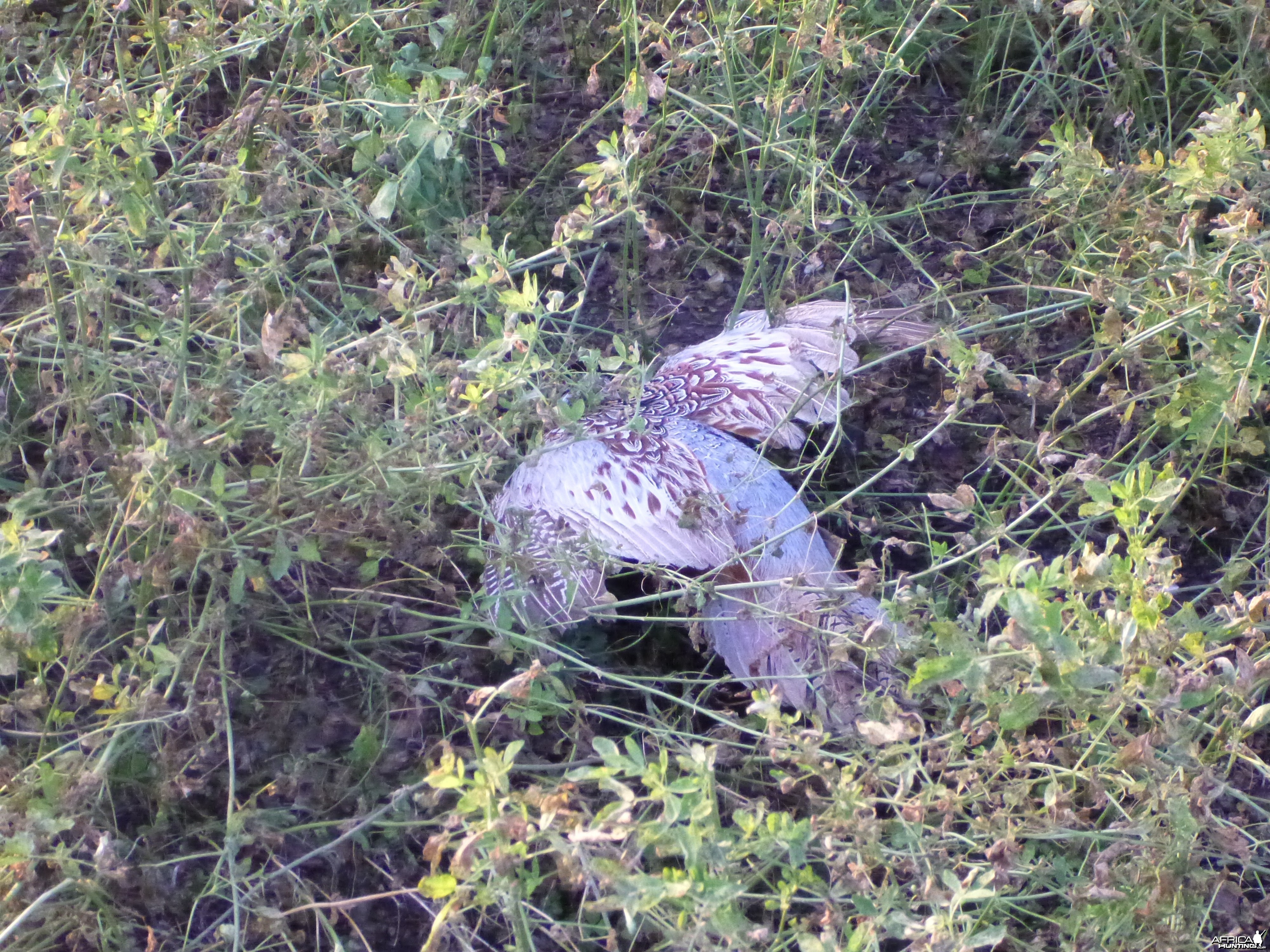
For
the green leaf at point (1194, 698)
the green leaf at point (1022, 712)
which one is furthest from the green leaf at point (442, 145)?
the green leaf at point (1194, 698)

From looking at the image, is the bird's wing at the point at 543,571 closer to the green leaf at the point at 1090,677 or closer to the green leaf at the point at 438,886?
the green leaf at the point at 438,886

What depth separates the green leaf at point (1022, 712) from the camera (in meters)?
1.50

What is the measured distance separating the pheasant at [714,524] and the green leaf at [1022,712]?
29 cm

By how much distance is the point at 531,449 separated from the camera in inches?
81.0

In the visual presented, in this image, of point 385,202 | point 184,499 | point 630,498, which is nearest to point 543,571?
point 630,498

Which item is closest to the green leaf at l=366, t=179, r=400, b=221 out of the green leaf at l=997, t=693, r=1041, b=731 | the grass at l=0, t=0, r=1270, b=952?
the grass at l=0, t=0, r=1270, b=952

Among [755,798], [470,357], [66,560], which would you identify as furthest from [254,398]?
[755,798]

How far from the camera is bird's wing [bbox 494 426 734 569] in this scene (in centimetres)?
205

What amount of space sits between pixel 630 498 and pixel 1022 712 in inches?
32.7

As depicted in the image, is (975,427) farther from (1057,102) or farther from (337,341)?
(337,341)

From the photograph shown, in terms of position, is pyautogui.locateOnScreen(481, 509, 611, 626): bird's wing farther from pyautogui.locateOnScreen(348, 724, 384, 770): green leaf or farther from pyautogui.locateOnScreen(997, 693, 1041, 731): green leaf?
pyautogui.locateOnScreen(997, 693, 1041, 731): green leaf

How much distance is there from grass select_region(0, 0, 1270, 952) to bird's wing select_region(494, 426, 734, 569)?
109 millimetres

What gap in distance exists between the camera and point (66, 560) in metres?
2.18

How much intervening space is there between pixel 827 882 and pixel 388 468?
1.02 meters
